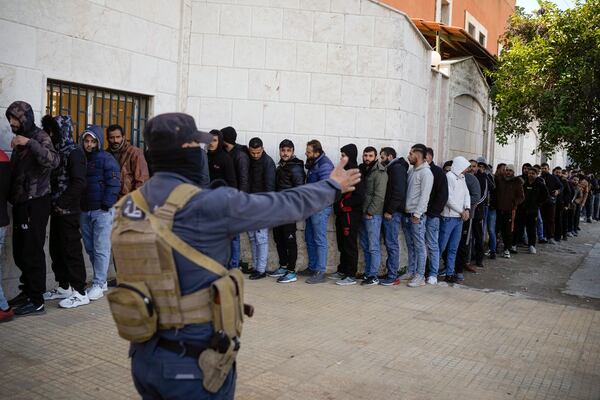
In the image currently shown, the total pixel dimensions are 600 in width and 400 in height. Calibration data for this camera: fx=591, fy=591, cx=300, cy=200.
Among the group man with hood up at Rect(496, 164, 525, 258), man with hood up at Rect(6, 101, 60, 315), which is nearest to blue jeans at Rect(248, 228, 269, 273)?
man with hood up at Rect(6, 101, 60, 315)

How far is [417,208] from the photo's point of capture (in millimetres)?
7938

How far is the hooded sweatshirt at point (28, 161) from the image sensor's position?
225 inches

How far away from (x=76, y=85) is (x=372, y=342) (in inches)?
179

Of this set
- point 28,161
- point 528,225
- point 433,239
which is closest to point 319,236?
point 433,239

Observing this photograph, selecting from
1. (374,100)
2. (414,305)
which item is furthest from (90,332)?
(374,100)

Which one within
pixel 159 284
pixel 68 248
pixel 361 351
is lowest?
pixel 361 351

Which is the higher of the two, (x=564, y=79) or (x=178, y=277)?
(x=564, y=79)

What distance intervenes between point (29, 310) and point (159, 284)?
4169 mm

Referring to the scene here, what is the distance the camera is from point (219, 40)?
8.44 metres

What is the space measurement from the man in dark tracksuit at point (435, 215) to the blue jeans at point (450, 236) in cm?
23

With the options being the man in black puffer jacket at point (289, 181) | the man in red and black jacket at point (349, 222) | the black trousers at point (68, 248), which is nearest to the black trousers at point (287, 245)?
the man in black puffer jacket at point (289, 181)

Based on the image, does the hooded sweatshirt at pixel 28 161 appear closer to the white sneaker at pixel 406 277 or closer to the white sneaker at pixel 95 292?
the white sneaker at pixel 95 292

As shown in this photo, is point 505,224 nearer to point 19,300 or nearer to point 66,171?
point 66,171

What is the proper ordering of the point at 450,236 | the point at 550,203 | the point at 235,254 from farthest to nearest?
the point at 550,203 < the point at 450,236 < the point at 235,254
